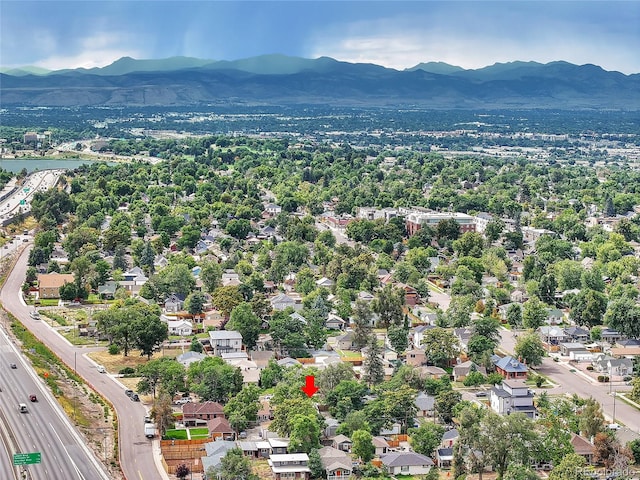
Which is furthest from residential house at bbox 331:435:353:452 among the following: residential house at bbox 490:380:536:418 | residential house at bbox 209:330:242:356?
residential house at bbox 209:330:242:356

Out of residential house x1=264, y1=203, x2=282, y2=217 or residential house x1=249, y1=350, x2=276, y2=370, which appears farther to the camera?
residential house x1=264, y1=203, x2=282, y2=217

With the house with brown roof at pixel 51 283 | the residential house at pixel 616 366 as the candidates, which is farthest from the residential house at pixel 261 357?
the house with brown roof at pixel 51 283

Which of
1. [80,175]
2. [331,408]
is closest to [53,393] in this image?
[331,408]

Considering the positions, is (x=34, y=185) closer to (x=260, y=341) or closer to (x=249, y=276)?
(x=249, y=276)

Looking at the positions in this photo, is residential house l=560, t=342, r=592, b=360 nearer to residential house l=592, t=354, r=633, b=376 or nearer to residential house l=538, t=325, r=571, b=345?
residential house l=538, t=325, r=571, b=345

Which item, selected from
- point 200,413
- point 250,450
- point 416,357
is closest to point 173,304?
point 416,357

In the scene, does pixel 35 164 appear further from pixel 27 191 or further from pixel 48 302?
pixel 48 302
